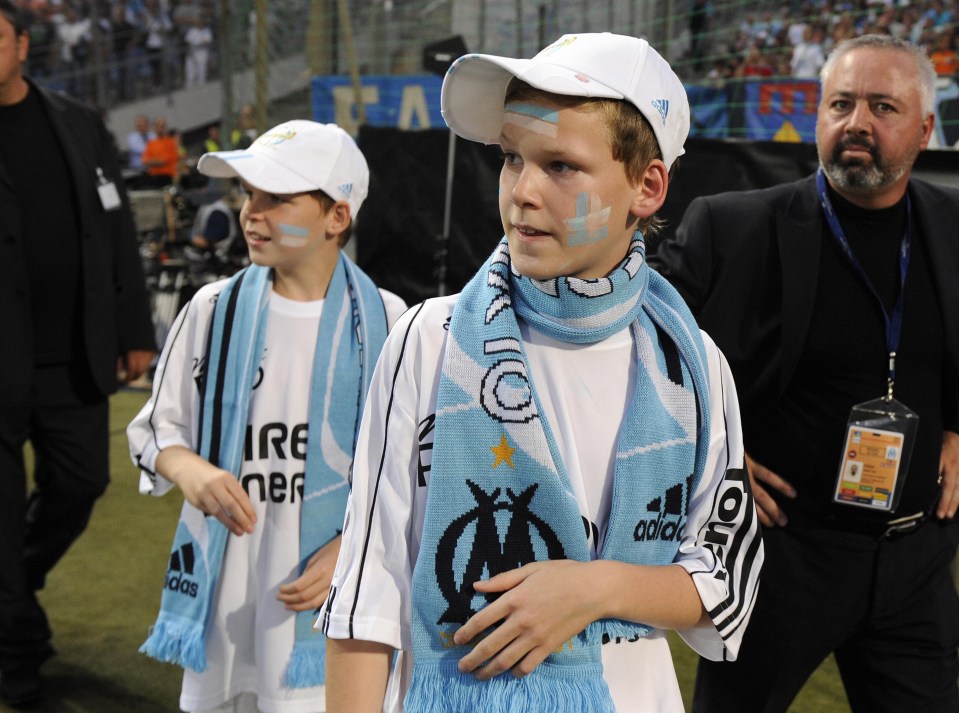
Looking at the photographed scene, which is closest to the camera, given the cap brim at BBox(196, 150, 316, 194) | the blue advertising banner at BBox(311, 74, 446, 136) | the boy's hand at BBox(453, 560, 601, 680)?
the boy's hand at BBox(453, 560, 601, 680)

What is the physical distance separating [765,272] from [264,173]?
1.23m

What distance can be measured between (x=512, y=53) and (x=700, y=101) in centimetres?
227

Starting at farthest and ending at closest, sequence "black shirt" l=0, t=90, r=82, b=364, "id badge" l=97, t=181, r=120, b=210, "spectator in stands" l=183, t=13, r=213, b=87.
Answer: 1. "spectator in stands" l=183, t=13, r=213, b=87
2. "id badge" l=97, t=181, r=120, b=210
3. "black shirt" l=0, t=90, r=82, b=364

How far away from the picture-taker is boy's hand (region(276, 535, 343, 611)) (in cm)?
241

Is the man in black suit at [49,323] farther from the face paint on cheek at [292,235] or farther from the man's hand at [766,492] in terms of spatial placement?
the man's hand at [766,492]

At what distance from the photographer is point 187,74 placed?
63.7 ft

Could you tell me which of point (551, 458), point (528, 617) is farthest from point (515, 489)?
point (528, 617)

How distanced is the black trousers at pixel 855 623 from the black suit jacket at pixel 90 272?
235cm

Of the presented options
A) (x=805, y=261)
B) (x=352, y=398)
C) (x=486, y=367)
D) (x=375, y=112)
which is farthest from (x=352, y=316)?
(x=375, y=112)

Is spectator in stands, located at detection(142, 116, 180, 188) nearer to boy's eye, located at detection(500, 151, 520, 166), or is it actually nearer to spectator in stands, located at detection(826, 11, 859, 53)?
spectator in stands, located at detection(826, 11, 859, 53)

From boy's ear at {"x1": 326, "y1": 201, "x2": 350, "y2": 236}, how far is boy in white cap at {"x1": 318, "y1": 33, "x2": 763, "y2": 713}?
4.23 feet

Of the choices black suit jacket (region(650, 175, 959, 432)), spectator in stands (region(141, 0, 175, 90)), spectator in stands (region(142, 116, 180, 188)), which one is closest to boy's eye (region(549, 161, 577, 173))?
black suit jacket (region(650, 175, 959, 432))

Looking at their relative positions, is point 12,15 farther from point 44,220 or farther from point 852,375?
point 852,375

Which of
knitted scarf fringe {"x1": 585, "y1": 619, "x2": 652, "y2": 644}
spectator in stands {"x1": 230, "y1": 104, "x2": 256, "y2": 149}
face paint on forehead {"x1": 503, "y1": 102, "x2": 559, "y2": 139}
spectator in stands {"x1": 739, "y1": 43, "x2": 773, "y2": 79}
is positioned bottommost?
spectator in stands {"x1": 230, "y1": 104, "x2": 256, "y2": 149}
